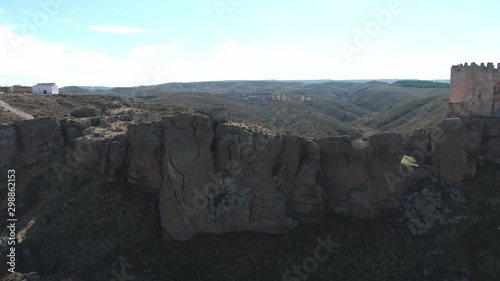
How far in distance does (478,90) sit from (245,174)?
2050 centimetres

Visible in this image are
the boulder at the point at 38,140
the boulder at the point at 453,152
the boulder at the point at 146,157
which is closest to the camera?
the boulder at the point at 146,157

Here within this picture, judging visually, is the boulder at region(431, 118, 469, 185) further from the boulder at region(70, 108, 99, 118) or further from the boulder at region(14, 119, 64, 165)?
the boulder at region(70, 108, 99, 118)

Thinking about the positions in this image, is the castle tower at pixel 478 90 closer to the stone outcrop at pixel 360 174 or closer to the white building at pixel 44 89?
the stone outcrop at pixel 360 174

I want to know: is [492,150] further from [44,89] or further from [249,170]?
[44,89]

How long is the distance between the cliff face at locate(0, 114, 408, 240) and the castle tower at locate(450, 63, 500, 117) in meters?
10.9

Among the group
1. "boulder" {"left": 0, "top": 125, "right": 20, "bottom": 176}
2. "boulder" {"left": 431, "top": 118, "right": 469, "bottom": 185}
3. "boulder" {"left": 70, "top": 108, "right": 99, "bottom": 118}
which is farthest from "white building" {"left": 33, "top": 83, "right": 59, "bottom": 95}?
"boulder" {"left": 431, "top": 118, "right": 469, "bottom": 185}

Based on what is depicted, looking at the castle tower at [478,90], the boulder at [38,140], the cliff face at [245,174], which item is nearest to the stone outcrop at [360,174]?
the cliff face at [245,174]

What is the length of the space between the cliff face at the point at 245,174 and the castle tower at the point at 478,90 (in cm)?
1092

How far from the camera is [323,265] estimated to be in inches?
887

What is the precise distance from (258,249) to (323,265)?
3732 mm

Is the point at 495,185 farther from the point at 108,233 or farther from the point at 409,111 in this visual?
the point at 409,111

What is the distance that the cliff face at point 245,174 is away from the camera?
2312 cm

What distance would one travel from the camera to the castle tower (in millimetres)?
30219

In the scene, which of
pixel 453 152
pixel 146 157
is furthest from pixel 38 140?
pixel 453 152
